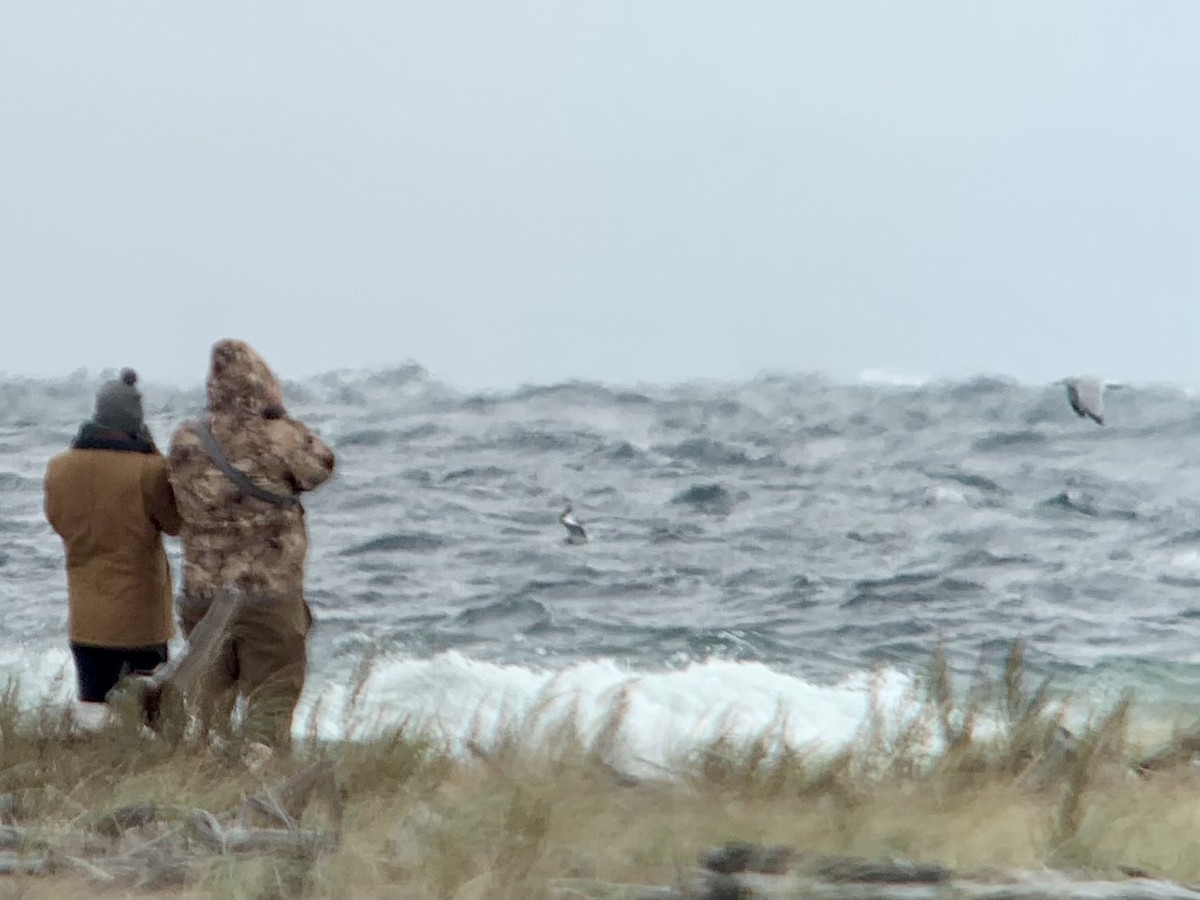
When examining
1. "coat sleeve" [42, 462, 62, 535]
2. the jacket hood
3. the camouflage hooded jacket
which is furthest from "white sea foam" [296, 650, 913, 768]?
"coat sleeve" [42, 462, 62, 535]

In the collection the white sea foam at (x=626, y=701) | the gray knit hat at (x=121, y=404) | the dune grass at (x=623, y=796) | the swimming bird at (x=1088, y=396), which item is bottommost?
the white sea foam at (x=626, y=701)

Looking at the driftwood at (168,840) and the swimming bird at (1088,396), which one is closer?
the driftwood at (168,840)

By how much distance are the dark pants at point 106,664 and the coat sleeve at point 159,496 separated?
0.49 meters

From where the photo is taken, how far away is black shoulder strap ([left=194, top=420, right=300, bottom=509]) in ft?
18.0

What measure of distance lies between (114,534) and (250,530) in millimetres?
547

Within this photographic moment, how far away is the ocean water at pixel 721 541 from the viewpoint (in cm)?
941

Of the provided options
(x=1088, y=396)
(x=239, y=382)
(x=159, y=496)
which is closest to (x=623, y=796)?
(x=239, y=382)

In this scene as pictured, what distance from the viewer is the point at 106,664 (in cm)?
585

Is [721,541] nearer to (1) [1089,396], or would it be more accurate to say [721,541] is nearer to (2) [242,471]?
(1) [1089,396]

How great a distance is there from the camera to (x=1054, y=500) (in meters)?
11.5

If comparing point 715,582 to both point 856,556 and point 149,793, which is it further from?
point 149,793

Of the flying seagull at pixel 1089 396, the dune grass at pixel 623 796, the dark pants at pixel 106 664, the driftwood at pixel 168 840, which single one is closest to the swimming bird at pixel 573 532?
the flying seagull at pixel 1089 396

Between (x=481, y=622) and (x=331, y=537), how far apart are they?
223 centimetres

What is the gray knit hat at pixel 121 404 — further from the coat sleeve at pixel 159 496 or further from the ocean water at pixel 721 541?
the ocean water at pixel 721 541
